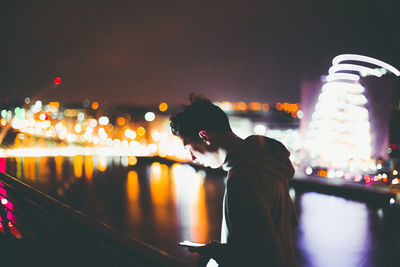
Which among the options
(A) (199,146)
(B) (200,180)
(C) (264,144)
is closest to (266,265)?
(C) (264,144)

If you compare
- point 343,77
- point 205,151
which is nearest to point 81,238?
point 205,151

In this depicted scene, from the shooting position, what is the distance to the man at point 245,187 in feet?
2.96

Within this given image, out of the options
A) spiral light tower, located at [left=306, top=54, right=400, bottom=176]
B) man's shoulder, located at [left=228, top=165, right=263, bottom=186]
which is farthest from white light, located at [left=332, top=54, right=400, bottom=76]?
man's shoulder, located at [left=228, top=165, right=263, bottom=186]

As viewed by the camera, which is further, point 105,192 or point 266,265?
point 105,192

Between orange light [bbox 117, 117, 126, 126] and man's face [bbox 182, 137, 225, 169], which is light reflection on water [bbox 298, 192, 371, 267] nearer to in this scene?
man's face [bbox 182, 137, 225, 169]

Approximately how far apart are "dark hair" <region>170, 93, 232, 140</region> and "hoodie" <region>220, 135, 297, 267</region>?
116mm

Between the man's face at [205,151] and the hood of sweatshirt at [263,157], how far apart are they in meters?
0.11

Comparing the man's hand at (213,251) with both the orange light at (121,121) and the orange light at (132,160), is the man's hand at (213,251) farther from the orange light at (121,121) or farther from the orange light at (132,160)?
the orange light at (121,121)

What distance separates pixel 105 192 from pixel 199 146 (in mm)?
7563

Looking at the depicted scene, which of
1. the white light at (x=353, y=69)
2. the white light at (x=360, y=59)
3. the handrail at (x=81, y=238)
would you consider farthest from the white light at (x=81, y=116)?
the handrail at (x=81, y=238)

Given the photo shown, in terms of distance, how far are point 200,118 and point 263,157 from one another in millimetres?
283

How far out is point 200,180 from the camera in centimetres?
1021

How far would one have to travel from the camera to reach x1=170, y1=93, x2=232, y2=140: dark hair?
1157mm

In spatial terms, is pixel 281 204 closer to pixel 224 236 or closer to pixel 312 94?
pixel 224 236
